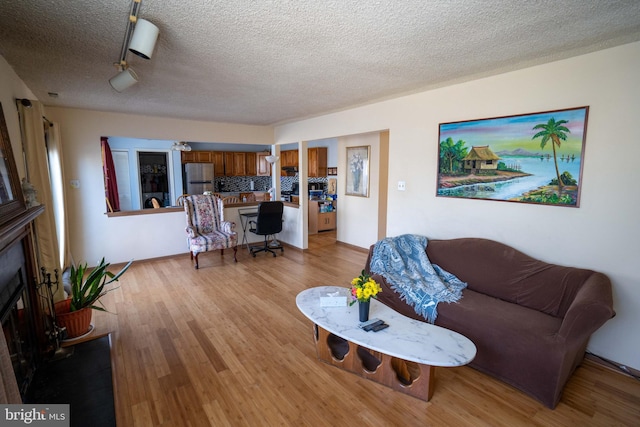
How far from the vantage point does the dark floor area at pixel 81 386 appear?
6.07 ft

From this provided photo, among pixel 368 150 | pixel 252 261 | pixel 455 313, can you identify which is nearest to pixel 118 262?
pixel 252 261

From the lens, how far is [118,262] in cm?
493

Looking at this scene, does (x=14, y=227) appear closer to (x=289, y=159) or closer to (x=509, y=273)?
(x=509, y=273)

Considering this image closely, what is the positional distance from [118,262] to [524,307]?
546 cm

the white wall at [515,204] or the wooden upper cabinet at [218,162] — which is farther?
the wooden upper cabinet at [218,162]

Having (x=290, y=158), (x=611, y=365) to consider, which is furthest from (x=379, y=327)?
(x=290, y=158)

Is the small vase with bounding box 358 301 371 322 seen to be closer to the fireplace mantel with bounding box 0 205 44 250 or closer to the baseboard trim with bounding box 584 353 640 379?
the baseboard trim with bounding box 584 353 640 379

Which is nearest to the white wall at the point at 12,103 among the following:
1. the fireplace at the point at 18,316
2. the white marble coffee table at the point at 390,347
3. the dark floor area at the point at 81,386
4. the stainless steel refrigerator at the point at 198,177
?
the fireplace at the point at 18,316

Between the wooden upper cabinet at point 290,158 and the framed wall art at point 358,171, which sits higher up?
the wooden upper cabinet at point 290,158

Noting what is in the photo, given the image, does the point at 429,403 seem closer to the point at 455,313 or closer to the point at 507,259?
the point at 455,313

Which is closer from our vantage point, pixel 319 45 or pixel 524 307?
pixel 319 45

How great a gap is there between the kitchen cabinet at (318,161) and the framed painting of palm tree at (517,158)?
461 centimetres

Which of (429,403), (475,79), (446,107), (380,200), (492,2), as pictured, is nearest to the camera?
(492,2)

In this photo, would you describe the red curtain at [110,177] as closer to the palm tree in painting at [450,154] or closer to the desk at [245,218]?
the desk at [245,218]
